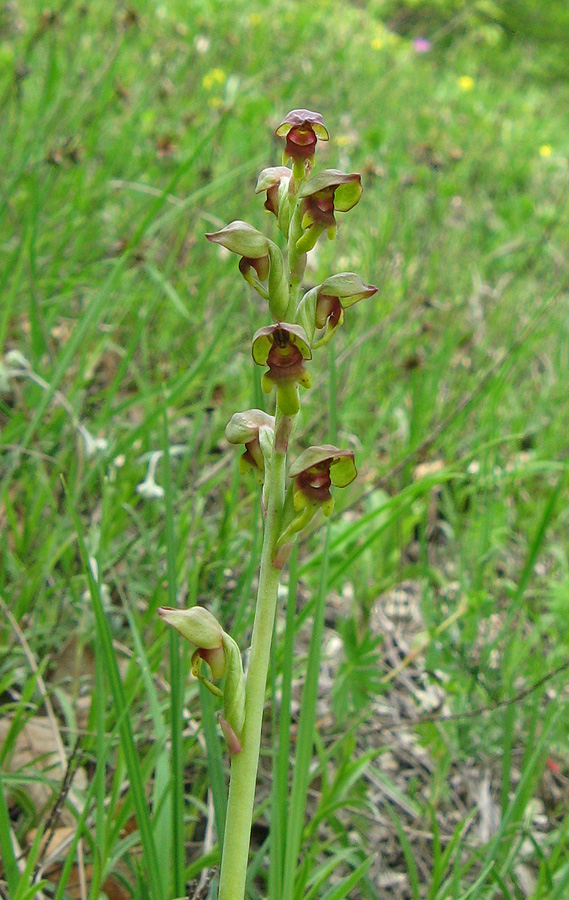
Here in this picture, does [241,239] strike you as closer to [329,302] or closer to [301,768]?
[329,302]

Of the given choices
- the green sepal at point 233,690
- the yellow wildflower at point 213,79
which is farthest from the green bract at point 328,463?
the yellow wildflower at point 213,79

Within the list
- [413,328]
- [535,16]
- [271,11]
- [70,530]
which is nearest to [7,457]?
[70,530]

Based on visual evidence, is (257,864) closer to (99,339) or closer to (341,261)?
(99,339)

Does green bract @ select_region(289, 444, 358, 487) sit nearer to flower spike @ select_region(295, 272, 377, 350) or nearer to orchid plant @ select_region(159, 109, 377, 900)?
orchid plant @ select_region(159, 109, 377, 900)

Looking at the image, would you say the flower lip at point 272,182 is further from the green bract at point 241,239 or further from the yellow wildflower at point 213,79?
the yellow wildflower at point 213,79

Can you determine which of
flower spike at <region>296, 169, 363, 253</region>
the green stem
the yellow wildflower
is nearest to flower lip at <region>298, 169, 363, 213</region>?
flower spike at <region>296, 169, 363, 253</region>

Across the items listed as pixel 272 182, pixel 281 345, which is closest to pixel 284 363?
pixel 281 345
